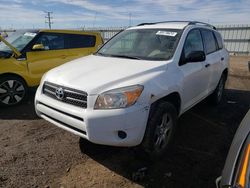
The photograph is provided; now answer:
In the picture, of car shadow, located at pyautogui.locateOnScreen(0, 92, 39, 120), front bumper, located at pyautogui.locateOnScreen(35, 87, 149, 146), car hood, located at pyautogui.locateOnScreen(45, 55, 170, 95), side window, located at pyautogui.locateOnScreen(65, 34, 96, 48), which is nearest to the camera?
front bumper, located at pyautogui.locateOnScreen(35, 87, 149, 146)

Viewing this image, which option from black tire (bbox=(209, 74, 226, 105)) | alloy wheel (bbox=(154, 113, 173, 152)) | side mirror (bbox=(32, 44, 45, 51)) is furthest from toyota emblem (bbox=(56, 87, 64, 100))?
black tire (bbox=(209, 74, 226, 105))

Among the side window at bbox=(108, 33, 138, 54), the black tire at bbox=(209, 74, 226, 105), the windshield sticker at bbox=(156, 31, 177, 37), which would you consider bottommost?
the black tire at bbox=(209, 74, 226, 105)

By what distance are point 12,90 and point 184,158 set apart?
3876 millimetres

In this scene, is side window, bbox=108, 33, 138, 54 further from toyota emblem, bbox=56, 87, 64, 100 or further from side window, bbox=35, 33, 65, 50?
side window, bbox=35, 33, 65, 50

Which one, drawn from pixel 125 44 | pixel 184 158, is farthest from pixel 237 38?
pixel 184 158

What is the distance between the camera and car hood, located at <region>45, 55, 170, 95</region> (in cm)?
279

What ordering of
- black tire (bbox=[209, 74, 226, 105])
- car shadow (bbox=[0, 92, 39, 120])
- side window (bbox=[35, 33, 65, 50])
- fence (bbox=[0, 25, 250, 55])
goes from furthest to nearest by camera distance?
fence (bbox=[0, 25, 250, 55])
side window (bbox=[35, 33, 65, 50])
black tire (bbox=[209, 74, 226, 105])
car shadow (bbox=[0, 92, 39, 120])

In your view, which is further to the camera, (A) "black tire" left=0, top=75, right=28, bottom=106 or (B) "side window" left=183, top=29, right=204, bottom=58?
(A) "black tire" left=0, top=75, right=28, bottom=106

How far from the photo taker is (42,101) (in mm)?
3252

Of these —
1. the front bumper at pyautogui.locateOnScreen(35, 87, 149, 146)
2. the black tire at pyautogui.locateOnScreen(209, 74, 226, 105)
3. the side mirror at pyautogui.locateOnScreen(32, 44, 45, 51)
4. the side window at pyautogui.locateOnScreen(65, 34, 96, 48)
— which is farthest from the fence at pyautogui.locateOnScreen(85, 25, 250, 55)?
the front bumper at pyautogui.locateOnScreen(35, 87, 149, 146)

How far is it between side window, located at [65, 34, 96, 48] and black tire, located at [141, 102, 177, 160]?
12.9 feet

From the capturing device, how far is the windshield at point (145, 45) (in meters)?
3.57

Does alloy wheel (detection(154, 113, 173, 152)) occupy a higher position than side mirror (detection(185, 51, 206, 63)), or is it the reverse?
side mirror (detection(185, 51, 206, 63))

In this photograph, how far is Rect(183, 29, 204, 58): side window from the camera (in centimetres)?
376
